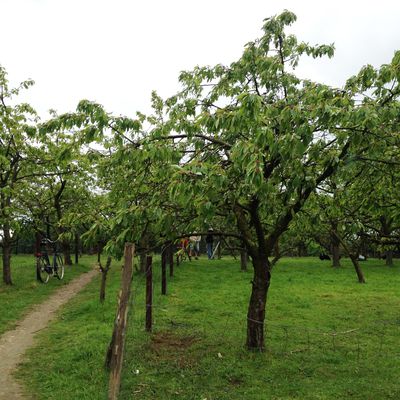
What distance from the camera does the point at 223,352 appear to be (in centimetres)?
860

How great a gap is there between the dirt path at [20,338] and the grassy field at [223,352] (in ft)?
0.83

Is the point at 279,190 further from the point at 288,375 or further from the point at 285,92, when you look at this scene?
the point at 288,375

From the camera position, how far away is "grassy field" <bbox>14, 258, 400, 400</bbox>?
273 inches

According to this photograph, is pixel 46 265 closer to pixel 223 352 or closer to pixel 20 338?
pixel 20 338

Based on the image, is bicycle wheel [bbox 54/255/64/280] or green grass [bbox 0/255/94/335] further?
bicycle wheel [bbox 54/255/64/280]

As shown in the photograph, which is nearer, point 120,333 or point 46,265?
point 120,333

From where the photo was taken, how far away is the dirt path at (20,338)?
7109 millimetres

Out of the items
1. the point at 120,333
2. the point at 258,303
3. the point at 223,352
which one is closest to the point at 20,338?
the point at 223,352

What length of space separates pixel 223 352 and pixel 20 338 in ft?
16.4

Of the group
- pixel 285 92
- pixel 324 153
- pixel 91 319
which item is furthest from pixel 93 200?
pixel 324 153

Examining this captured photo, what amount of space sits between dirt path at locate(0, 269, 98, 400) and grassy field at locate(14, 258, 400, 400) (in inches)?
10.0

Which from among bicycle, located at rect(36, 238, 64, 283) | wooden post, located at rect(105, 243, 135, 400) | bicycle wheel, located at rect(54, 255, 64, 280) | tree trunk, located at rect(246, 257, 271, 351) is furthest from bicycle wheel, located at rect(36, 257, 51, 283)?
wooden post, located at rect(105, 243, 135, 400)

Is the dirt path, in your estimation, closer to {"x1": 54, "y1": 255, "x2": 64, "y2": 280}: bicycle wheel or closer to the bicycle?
the bicycle

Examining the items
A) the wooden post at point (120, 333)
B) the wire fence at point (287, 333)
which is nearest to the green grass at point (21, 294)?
the wire fence at point (287, 333)
